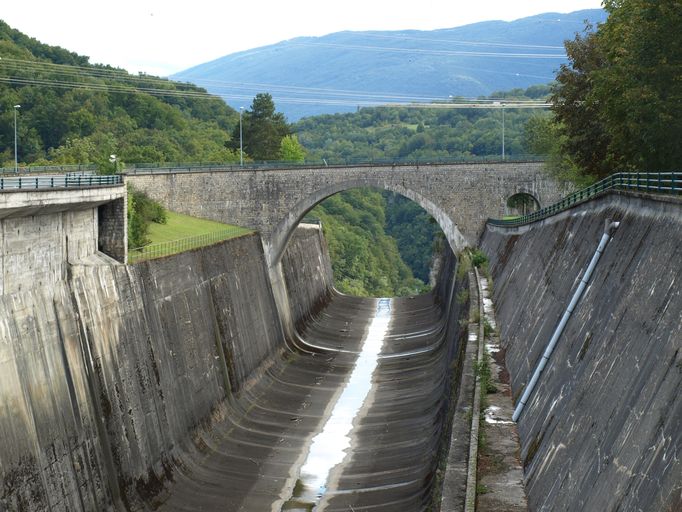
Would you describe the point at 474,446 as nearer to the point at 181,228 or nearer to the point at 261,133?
the point at 181,228

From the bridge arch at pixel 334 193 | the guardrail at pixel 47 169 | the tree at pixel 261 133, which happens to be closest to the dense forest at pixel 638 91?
the bridge arch at pixel 334 193

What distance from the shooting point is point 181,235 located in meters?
51.1

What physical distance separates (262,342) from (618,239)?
31000mm

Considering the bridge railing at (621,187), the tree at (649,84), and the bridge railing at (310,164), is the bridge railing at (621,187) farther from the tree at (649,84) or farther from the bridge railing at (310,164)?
the bridge railing at (310,164)

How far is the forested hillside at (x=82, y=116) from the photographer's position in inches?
3378

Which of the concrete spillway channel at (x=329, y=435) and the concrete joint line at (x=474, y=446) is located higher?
the concrete joint line at (x=474, y=446)

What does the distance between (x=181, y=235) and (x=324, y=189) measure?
13255mm

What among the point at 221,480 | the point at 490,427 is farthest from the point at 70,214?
the point at 490,427

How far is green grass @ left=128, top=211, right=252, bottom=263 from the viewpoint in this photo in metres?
41.4

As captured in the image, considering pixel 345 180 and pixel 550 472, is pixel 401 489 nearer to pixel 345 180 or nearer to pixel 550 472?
pixel 550 472

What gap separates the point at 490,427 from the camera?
79.5 ft

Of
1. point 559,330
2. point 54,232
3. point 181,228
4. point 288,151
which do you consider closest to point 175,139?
point 288,151

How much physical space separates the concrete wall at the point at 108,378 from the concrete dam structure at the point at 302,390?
0.26 ft

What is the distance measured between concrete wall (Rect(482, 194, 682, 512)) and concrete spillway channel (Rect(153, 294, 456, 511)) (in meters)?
6.85
